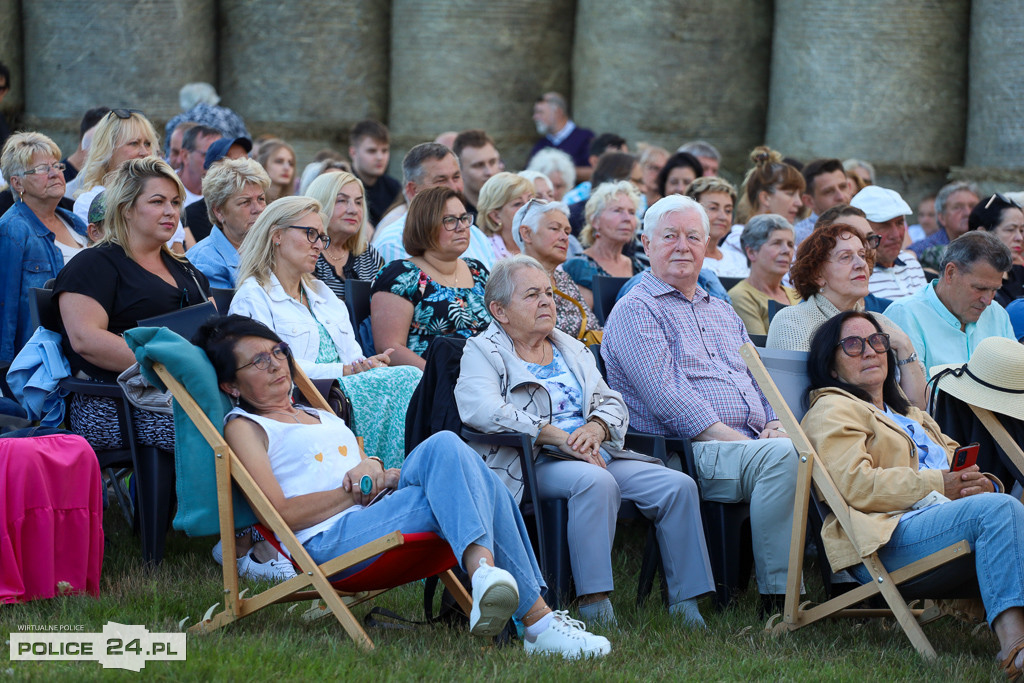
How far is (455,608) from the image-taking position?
4.33 m

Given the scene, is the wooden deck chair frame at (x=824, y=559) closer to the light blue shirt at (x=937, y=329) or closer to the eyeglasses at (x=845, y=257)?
the eyeglasses at (x=845, y=257)

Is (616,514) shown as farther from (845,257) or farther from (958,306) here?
(958,306)

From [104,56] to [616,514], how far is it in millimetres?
7826

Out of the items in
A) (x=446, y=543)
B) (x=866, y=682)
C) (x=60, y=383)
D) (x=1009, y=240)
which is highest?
(x=1009, y=240)

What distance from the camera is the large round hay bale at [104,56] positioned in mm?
10609

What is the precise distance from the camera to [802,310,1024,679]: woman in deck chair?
3955 millimetres

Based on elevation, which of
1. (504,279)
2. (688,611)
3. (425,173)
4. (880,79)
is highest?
(880,79)

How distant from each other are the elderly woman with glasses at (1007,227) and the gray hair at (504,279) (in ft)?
10.9

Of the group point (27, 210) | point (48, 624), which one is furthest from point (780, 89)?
point (48, 624)

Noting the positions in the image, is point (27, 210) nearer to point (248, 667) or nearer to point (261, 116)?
point (248, 667)

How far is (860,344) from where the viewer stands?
4.69 metres

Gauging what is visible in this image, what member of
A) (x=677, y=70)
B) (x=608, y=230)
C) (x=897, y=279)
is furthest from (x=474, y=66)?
(x=897, y=279)

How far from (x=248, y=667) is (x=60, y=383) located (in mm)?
1893

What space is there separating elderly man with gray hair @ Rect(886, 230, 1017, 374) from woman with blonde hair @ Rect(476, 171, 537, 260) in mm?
2121
